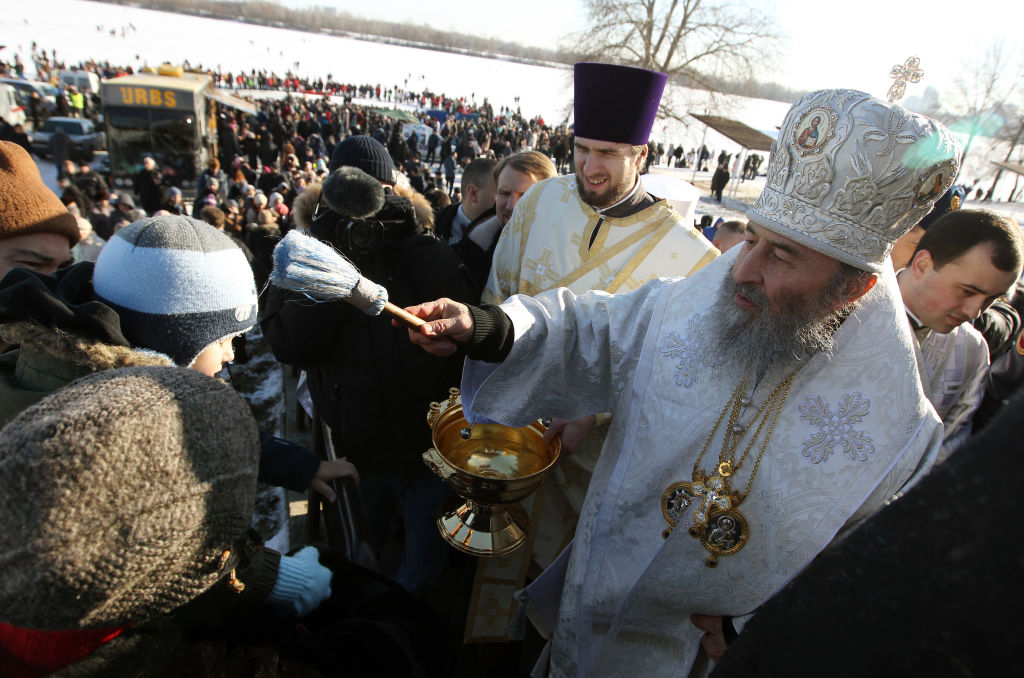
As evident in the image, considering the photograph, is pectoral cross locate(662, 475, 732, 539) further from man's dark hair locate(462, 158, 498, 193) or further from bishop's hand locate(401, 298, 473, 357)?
man's dark hair locate(462, 158, 498, 193)

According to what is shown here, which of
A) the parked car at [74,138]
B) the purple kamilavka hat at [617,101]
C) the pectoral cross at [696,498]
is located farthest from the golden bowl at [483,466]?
the parked car at [74,138]

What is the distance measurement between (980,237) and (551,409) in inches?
79.3

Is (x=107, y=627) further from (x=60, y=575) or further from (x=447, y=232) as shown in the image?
(x=447, y=232)

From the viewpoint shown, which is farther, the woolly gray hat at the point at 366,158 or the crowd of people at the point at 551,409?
the woolly gray hat at the point at 366,158

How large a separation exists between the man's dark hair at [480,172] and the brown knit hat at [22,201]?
8.28ft

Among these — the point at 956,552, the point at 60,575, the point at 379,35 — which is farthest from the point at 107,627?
the point at 379,35

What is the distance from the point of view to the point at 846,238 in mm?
1538

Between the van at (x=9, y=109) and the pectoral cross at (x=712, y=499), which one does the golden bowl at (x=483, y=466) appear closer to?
the pectoral cross at (x=712, y=499)

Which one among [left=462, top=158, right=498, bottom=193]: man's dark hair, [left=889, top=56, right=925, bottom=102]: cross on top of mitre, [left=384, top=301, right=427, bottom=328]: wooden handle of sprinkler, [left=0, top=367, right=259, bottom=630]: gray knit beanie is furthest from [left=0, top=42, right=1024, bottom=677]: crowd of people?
[left=462, top=158, right=498, bottom=193]: man's dark hair

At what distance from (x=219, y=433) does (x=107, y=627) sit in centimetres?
30

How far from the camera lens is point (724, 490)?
5.51 feet

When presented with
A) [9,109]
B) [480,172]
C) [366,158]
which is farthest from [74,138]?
[366,158]

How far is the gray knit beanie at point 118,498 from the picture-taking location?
661 millimetres

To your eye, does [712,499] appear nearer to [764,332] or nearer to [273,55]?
[764,332]
